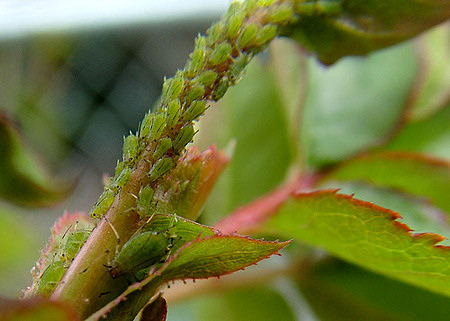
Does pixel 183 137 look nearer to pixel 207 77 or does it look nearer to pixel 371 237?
pixel 207 77

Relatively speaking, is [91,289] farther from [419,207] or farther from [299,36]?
[419,207]

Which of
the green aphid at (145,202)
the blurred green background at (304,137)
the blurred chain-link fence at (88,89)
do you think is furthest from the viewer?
the blurred chain-link fence at (88,89)

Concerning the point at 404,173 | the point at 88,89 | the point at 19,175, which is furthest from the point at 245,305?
the point at 88,89

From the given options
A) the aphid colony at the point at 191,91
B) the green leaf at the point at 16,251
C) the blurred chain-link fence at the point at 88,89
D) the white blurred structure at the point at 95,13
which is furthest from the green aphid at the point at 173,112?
the blurred chain-link fence at the point at 88,89

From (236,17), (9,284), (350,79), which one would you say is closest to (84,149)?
(9,284)

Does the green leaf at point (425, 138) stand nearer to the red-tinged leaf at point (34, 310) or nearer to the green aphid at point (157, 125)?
the green aphid at point (157, 125)

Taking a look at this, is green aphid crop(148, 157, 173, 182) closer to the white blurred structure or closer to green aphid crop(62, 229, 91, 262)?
green aphid crop(62, 229, 91, 262)

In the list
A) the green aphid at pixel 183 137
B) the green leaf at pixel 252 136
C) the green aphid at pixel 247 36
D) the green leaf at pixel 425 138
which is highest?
the green leaf at pixel 252 136
